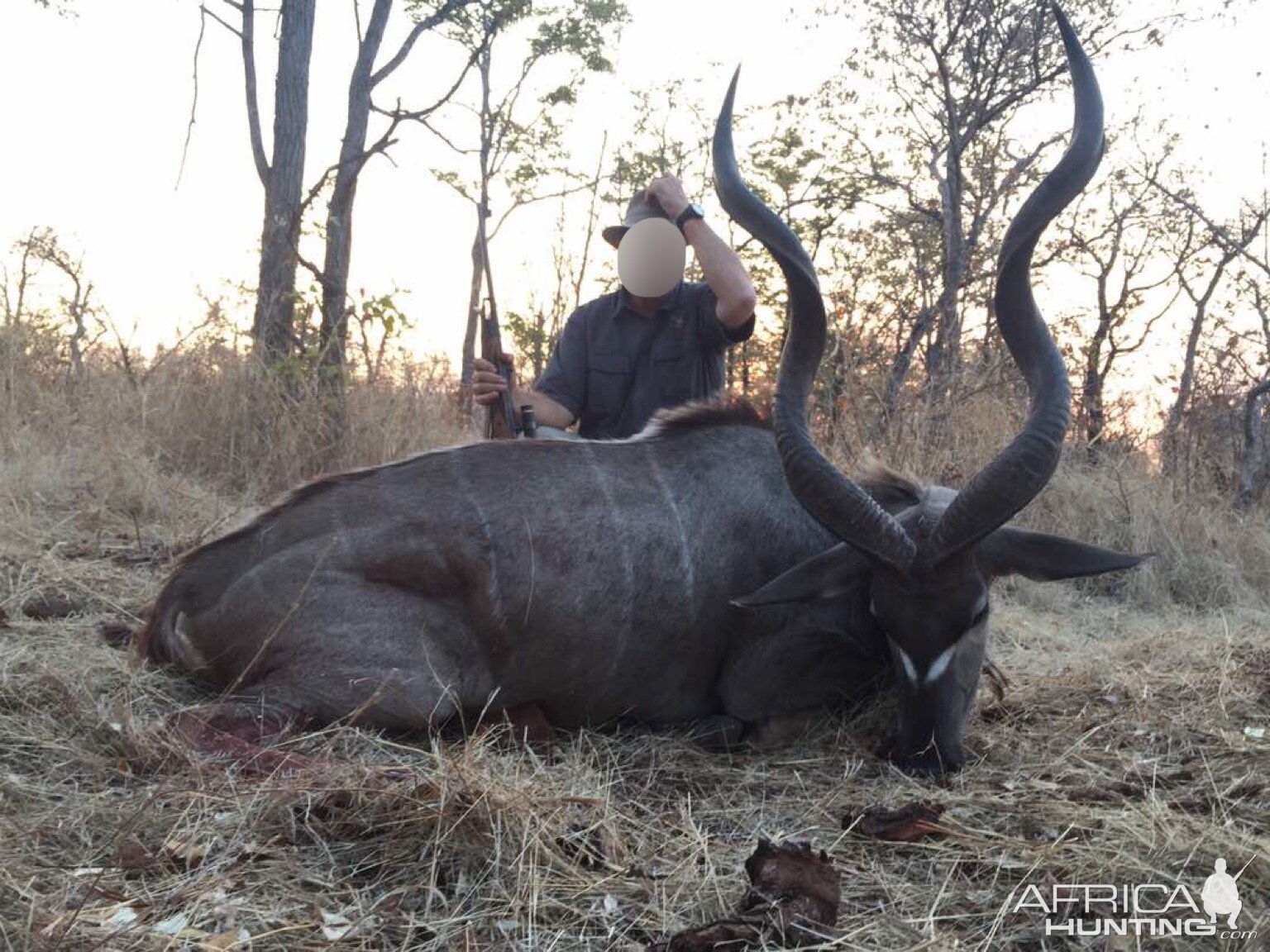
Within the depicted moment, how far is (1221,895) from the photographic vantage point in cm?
200

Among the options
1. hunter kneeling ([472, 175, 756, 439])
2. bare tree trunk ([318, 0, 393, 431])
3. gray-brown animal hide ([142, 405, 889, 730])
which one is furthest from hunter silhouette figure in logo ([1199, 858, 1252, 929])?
bare tree trunk ([318, 0, 393, 431])

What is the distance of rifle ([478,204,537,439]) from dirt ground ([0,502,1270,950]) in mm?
1567

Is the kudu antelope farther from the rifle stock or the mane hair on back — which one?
the rifle stock

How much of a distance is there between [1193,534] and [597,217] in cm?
1510

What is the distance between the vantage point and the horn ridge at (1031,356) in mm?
2986

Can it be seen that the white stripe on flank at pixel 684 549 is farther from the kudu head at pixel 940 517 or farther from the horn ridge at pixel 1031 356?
the horn ridge at pixel 1031 356

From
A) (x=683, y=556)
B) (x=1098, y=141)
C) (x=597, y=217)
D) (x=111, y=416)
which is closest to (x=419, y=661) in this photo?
(x=683, y=556)

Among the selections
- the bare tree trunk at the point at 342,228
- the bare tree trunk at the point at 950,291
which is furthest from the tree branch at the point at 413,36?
the bare tree trunk at the point at 950,291

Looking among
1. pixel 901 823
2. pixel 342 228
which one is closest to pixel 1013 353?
pixel 901 823

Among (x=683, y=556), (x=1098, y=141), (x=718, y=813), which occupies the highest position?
(x=1098, y=141)

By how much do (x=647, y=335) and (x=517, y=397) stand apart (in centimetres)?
62

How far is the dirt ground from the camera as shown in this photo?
1.88m

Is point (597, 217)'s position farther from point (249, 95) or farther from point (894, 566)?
point (894, 566)

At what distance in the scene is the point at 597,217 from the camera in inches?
797
